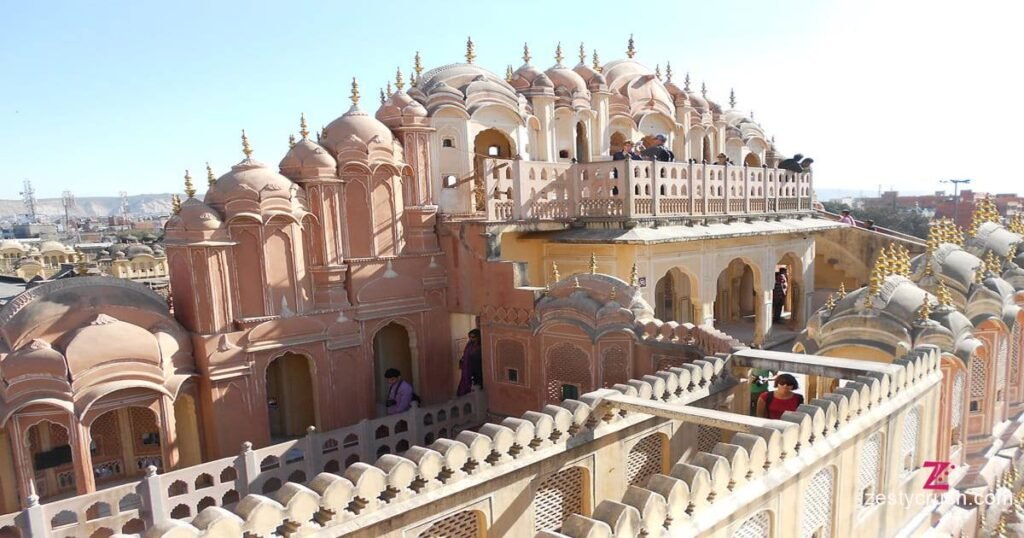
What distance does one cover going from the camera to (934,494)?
9984mm

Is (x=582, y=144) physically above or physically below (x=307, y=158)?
above

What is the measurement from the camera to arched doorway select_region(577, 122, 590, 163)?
56.8ft

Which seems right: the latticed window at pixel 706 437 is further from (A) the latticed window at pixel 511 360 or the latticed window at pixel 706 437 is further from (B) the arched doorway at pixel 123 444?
(B) the arched doorway at pixel 123 444

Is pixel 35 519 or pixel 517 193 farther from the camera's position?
pixel 517 193

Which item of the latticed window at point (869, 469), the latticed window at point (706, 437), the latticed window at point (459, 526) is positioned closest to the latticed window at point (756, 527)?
the latticed window at point (869, 469)

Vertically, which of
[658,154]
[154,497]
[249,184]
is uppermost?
[658,154]

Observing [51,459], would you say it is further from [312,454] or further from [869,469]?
[869,469]

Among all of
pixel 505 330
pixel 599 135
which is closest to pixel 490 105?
pixel 599 135

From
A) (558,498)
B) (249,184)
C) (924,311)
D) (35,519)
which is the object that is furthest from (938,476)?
(35,519)

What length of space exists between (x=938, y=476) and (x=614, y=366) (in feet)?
16.4

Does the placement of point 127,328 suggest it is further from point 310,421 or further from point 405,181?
point 405,181

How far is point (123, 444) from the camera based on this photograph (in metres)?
11.2

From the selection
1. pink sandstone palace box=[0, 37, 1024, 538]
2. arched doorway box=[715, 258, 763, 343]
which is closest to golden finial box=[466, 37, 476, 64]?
pink sandstone palace box=[0, 37, 1024, 538]

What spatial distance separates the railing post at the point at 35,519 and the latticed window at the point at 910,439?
1093cm
